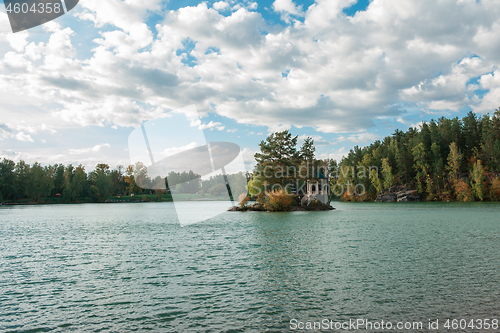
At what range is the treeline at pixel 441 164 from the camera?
102188 mm

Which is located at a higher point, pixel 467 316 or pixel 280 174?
pixel 280 174

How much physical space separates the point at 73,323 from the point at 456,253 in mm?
22484

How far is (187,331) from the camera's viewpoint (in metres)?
9.66

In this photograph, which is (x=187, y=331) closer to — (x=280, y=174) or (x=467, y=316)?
(x=467, y=316)

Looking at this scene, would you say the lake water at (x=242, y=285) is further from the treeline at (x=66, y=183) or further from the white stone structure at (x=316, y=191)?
the treeline at (x=66, y=183)

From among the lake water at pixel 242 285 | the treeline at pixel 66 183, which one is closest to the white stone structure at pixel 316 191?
the treeline at pixel 66 183

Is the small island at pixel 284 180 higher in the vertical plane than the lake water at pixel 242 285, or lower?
higher

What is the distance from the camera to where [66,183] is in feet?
469

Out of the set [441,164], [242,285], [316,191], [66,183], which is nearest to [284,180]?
[316,191]

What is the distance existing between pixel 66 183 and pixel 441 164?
512 feet

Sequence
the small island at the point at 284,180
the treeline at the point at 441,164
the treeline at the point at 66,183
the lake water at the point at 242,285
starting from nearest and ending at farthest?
the lake water at the point at 242,285, the small island at the point at 284,180, the treeline at the point at 441,164, the treeline at the point at 66,183

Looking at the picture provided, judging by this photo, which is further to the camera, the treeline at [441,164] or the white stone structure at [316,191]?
the treeline at [441,164]

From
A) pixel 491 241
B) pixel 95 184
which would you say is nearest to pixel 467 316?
pixel 491 241

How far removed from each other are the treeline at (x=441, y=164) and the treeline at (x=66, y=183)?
2646 inches
